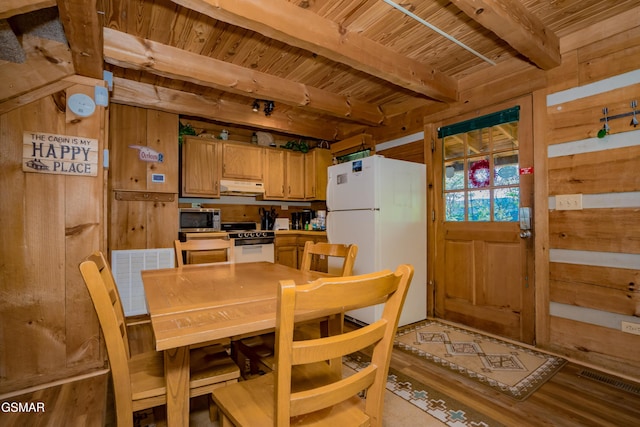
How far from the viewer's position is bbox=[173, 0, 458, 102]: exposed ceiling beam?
1713mm

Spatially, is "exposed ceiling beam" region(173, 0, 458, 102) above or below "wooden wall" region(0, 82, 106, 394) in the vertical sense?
above

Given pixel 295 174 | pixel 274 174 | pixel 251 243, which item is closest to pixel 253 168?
pixel 274 174

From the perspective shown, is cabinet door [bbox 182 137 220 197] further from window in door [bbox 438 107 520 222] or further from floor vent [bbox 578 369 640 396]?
floor vent [bbox 578 369 640 396]

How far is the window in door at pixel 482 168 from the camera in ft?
8.88

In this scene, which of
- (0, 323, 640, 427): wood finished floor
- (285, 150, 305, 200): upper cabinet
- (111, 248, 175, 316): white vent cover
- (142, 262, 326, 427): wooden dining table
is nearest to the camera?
(142, 262, 326, 427): wooden dining table

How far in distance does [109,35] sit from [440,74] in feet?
9.34

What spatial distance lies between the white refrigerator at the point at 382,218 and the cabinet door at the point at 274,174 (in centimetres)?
127

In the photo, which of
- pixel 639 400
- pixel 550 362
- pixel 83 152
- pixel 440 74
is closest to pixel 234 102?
pixel 83 152

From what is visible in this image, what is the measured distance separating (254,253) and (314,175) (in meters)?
1.60

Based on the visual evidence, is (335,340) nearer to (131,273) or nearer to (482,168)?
(482,168)

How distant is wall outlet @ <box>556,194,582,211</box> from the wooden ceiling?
42.0 inches

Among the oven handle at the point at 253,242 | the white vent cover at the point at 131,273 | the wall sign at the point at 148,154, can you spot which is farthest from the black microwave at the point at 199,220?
the wall sign at the point at 148,154

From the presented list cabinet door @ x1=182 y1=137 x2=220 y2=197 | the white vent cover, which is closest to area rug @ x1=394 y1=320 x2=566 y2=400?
the white vent cover

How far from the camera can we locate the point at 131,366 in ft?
4.30
